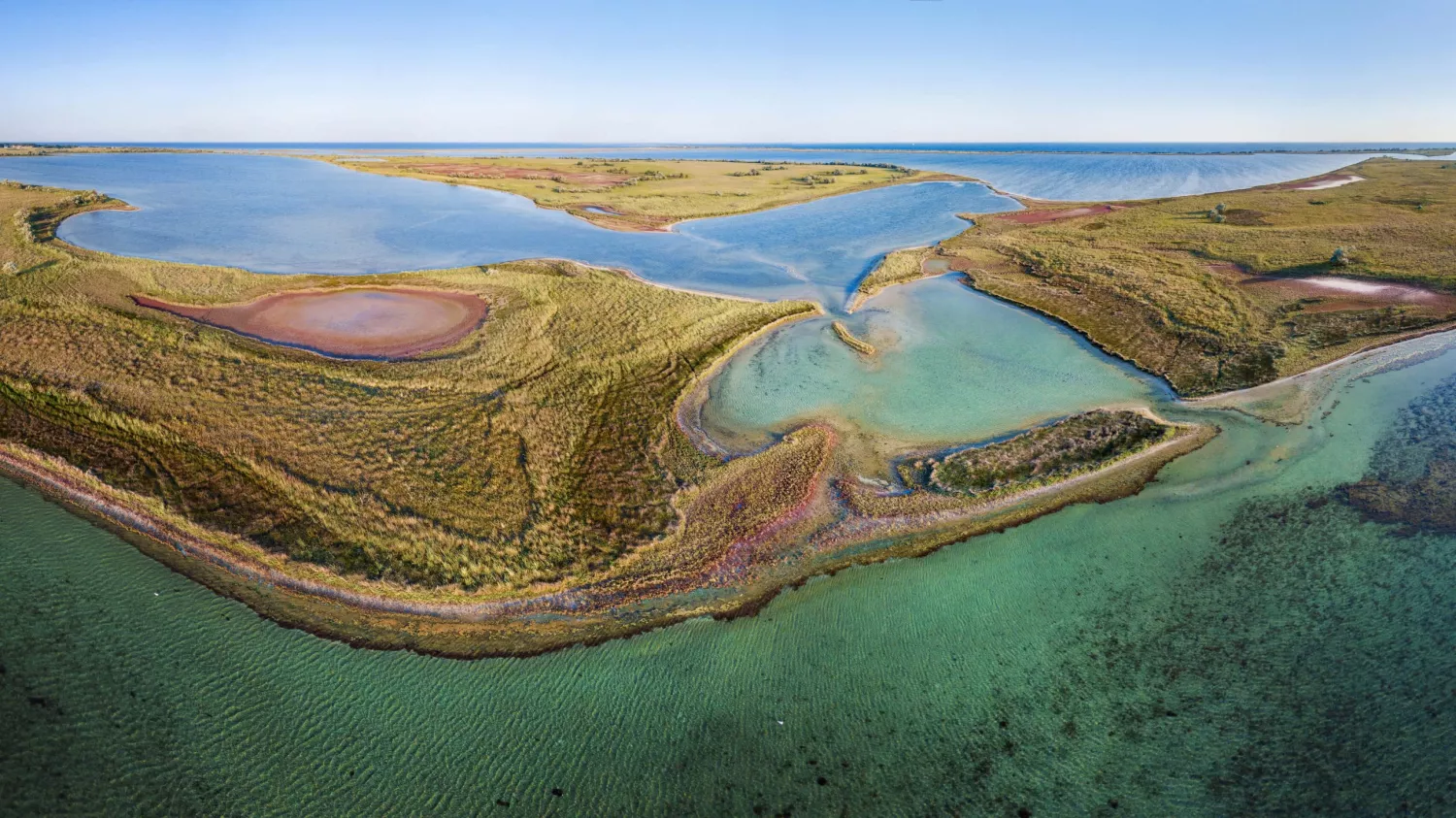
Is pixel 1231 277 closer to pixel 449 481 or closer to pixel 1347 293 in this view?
pixel 1347 293

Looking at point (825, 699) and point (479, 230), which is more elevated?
point (479, 230)

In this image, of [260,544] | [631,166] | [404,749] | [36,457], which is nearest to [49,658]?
[260,544]

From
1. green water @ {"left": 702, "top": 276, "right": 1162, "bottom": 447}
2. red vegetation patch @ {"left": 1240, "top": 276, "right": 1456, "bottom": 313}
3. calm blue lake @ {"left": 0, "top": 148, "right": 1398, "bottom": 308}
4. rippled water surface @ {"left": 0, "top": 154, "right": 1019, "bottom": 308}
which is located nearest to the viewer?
green water @ {"left": 702, "top": 276, "right": 1162, "bottom": 447}

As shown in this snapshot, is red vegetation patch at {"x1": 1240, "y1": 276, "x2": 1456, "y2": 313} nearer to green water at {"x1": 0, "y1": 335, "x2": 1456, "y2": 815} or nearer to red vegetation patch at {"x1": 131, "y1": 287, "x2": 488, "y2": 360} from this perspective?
green water at {"x1": 0, "y1": 335, "x2": 1456, "y2": 815}

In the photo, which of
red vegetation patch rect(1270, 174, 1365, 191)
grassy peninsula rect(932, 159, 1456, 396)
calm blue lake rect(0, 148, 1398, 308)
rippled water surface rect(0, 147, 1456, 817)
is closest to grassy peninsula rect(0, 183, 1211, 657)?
rippled water surface rect(0, 147, 1456, 817)

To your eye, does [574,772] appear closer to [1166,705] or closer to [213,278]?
[1166,705]

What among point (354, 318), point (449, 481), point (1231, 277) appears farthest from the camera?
point (1231, 277)

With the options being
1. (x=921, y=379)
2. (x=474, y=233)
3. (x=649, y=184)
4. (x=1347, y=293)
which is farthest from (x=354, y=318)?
(x=649, y=184)
